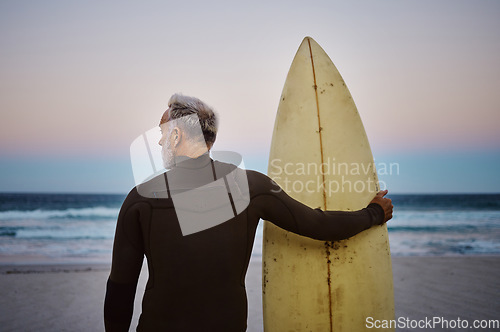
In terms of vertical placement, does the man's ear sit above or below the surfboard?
above

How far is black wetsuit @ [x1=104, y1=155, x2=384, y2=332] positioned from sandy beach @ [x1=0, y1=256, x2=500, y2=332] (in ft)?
8.38

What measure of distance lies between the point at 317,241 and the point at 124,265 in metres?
1.01

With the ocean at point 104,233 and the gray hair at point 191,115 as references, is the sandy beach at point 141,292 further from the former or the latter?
the gray hair at point 191,115

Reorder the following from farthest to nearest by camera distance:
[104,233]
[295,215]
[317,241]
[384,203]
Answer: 1. [104,233]
2. [317,241]
3. [384,203]
4. [295,215]

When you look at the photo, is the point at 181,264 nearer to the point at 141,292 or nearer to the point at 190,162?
the point at 190,162

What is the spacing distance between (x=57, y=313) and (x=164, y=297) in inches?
140

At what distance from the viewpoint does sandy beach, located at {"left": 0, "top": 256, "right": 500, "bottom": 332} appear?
390 cm

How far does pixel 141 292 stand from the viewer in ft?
15.9

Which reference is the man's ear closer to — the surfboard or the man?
the man

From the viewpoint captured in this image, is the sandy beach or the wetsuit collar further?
the sandy beach

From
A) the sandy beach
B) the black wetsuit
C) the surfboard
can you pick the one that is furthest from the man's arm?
the sandy beach

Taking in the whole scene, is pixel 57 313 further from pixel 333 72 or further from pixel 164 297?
pixel 333 72

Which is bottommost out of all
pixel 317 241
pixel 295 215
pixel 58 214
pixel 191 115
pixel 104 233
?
pixel 58 214

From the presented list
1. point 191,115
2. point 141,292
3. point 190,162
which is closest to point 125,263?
point 190,162
